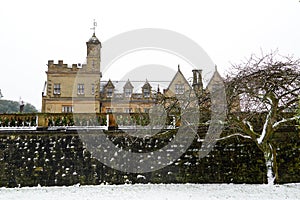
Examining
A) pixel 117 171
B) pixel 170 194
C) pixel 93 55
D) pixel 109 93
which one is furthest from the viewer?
pixel 109 93

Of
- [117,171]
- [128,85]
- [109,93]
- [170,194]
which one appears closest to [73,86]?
[109,93]

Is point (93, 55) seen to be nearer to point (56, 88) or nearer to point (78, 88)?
point (78, 88)

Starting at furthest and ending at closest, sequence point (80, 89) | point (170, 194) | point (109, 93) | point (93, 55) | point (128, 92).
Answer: point (109, 93), point (80, 89), point (93, 55), point (128, 92), point (170, 194)

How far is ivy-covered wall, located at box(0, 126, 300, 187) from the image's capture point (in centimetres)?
982

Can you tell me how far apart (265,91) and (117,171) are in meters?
4.91

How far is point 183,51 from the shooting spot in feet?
29.6

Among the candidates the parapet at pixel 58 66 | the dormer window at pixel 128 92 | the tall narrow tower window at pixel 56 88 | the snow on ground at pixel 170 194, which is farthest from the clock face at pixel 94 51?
the snow on ground at pixel 170 194

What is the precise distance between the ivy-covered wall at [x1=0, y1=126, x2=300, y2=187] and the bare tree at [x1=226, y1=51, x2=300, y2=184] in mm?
1348

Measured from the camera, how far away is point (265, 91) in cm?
809

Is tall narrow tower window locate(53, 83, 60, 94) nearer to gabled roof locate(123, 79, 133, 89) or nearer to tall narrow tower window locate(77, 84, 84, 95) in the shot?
tall narrow tower window locate(77, 84, 84, 95)

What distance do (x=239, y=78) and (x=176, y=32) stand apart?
98.2 inches

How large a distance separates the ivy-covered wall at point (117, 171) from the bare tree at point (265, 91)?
1.35 meters

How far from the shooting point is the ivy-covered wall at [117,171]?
982 cm

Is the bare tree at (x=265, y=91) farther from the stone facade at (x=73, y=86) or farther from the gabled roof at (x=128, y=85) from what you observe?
the stone facade at (x=73, y=86)
